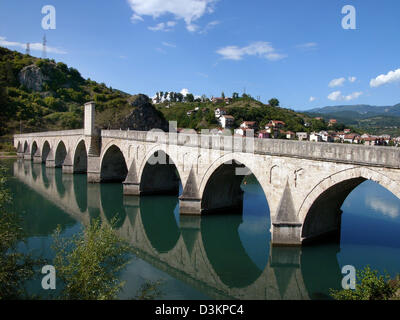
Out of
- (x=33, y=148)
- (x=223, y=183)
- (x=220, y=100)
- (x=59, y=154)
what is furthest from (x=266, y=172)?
(x=220, y=100)

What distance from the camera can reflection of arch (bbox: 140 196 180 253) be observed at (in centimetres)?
1620

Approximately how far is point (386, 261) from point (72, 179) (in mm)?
28248

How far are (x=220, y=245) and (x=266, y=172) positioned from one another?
4.17m

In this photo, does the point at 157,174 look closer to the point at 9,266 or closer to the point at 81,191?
the point at 81,191

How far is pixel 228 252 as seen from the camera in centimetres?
1473

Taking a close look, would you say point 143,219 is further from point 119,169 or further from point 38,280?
point 119,169

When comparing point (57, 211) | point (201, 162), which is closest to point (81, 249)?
point (201, 162)

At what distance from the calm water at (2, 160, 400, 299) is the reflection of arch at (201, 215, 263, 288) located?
36 mm

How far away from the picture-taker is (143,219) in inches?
786

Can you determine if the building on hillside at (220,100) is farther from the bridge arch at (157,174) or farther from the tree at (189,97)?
the bridge arch at (157,174)

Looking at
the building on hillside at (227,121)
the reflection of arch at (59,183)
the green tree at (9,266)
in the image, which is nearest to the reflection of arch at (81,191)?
the reflection of arch at (59,183)

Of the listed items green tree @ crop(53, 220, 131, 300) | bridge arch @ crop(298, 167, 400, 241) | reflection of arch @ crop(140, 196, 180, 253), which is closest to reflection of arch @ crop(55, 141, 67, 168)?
reflection of arch @ crop(140, 196, 180, 253)

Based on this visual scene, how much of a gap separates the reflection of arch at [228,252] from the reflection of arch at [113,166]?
14.2 m

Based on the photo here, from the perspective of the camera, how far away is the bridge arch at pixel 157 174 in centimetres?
2314
